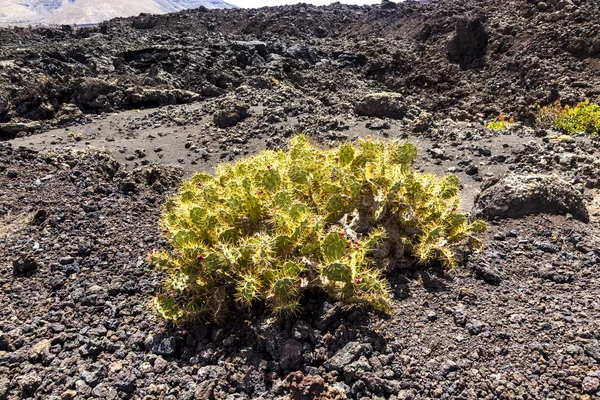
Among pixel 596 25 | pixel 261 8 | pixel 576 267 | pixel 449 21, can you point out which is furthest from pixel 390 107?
pixel 261 8

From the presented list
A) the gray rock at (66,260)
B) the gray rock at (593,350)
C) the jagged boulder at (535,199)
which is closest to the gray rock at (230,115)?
the gray rock at (66,260)

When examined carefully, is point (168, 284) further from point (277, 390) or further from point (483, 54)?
point (483, 54)

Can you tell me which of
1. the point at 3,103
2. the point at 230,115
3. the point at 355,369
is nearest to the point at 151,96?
the point at 3,103

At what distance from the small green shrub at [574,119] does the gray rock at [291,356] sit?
24.3 feet

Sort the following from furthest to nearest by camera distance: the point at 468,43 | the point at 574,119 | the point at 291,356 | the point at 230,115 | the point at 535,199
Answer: the point at 468,43 < the point at 230,115 < the point at 574,119 < the point at 535,199 < the point at 291,356

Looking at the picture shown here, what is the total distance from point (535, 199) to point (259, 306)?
9.08 feet

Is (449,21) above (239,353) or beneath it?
above

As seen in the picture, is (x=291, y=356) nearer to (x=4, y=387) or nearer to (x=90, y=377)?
(x=90, y=377)

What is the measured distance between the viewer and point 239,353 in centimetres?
264

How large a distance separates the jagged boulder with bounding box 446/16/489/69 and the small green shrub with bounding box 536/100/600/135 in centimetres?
589

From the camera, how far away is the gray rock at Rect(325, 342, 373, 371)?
2424 mm

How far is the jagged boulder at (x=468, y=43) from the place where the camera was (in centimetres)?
1456

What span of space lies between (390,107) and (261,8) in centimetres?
1874

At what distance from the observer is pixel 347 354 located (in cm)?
246
